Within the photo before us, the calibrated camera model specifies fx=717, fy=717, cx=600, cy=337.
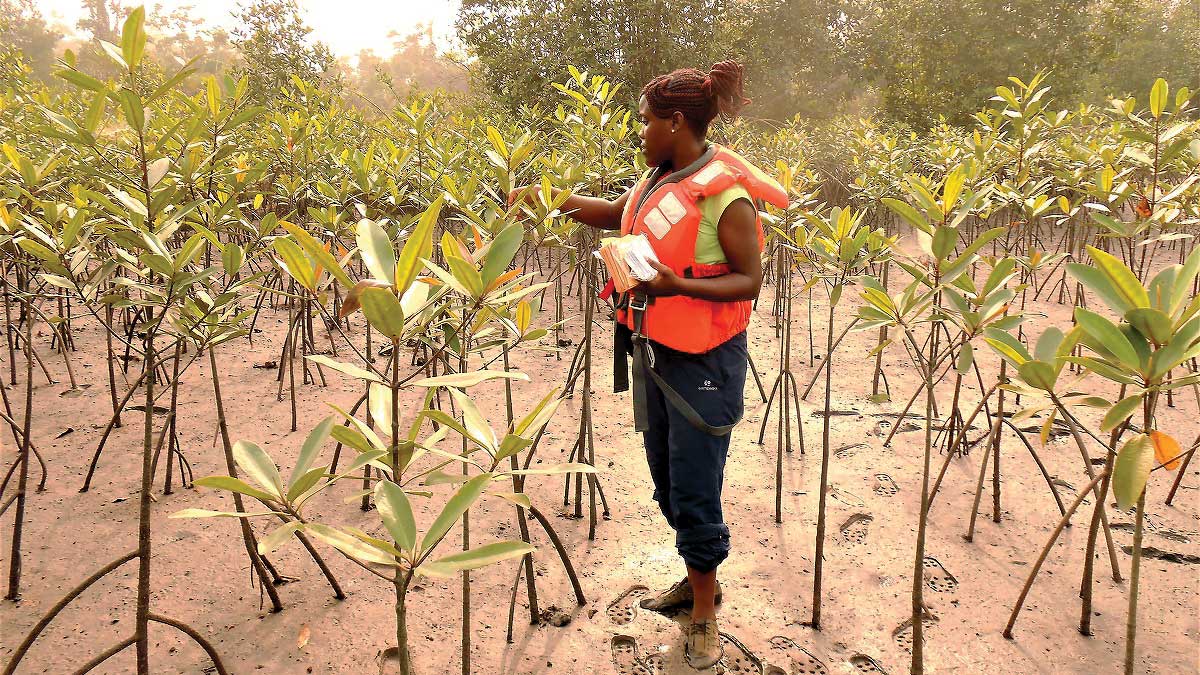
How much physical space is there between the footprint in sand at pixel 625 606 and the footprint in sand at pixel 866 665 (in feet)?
1.88

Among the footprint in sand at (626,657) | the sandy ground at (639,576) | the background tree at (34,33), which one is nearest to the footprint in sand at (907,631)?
the sandy ground at (639,576)

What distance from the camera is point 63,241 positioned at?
71.0 inches

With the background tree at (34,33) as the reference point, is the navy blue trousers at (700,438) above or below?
below

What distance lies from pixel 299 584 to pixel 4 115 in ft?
10.9

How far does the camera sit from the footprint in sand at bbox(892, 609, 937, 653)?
185 cm

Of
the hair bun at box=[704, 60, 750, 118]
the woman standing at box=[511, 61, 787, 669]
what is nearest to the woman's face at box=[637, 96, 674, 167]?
the woman standing at box=[511, 61, 787, 669]

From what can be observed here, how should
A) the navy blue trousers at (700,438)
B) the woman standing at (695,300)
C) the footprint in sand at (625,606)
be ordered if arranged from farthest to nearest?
the footprint in sand at (625,606)
the navy blue trousers at (700,438)
the woman standing at (695,300)

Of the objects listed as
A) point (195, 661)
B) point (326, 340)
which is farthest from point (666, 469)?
point (326, 340)

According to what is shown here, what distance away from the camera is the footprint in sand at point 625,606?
1954 millimetres

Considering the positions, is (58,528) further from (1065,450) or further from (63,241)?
(1065,450)

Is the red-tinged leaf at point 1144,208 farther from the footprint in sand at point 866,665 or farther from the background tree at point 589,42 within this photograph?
the background tree at point 589,42

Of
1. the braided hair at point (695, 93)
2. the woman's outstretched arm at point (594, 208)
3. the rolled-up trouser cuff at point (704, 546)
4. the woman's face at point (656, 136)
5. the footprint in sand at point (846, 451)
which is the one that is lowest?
the footprint in sand at point (846, 451)

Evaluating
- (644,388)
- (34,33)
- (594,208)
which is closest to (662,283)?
(644,388)

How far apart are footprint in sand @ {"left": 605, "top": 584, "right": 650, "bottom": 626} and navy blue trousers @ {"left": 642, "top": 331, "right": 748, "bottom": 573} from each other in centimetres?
28
